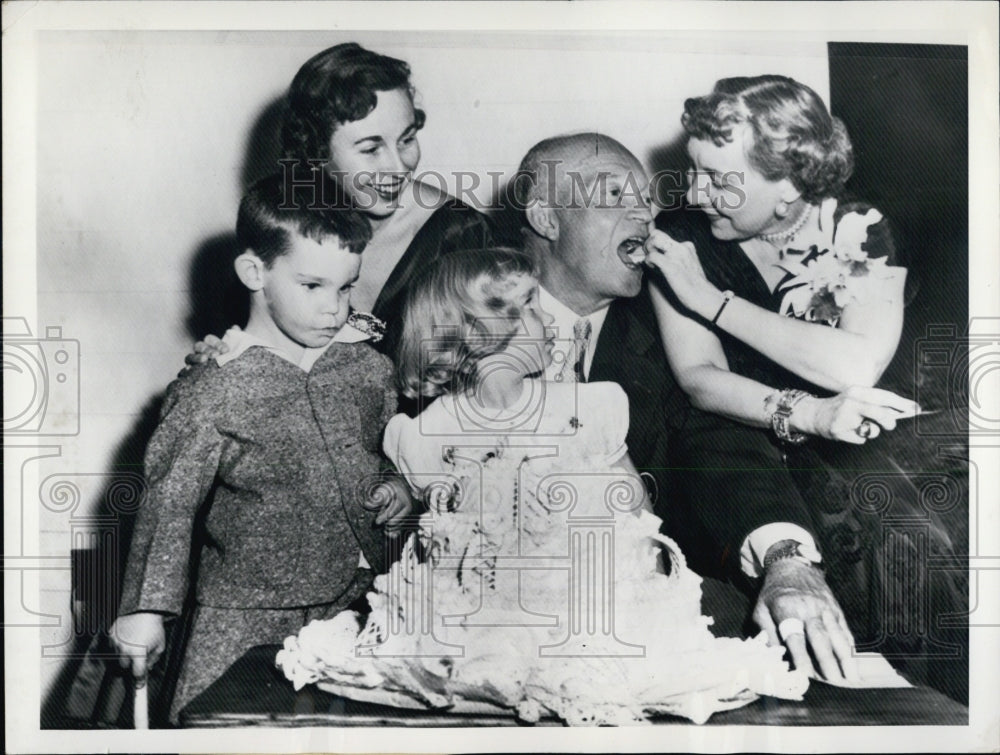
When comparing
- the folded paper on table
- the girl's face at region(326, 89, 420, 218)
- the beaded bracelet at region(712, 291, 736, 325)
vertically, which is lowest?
the folded paper on table

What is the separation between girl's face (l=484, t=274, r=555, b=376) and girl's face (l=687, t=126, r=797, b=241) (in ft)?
1.52

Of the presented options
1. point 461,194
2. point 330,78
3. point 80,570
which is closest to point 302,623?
point 80,570

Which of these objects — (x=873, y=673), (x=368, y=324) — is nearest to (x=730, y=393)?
(x=873, y=673)

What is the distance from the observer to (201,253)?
2357 millimetres

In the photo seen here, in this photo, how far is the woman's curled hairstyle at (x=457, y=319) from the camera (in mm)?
2340

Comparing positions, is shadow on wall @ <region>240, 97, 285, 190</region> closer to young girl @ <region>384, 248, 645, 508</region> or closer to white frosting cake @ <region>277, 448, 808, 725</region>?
young girl @ <region>384, 248, 645, 508</region>

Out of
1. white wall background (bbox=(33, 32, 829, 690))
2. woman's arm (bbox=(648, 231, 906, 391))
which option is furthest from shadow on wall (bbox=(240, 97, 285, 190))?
woman's arm (bbox=(648, 231, 906, 391))

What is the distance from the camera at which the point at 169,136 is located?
93.4 inches

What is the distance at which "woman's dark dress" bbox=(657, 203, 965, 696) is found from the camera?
7.76ft

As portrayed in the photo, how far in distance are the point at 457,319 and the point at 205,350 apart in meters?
0.62

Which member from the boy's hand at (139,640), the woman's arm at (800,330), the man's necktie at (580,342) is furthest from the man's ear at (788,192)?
the boy's hand at (139,640)

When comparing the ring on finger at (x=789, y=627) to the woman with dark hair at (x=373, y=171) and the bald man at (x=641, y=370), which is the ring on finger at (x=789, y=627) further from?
the woman with dark hair at (x=373, y=171)

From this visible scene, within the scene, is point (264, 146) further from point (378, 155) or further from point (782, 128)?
point (782, 128)

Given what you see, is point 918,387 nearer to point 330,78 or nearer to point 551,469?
point 551,469
